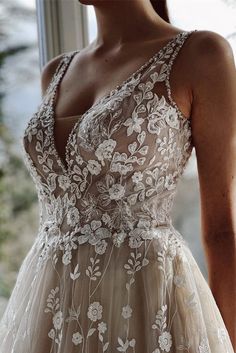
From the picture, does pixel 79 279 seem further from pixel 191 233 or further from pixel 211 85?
pixel 191 233

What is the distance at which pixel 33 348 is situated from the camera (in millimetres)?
1145

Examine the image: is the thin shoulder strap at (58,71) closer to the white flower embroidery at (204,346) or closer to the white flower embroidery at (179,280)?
the white flower embroidery at (179,280)

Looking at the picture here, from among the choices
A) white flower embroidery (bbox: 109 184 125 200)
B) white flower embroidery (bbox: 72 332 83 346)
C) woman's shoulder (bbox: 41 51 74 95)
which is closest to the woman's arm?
white flower embroidery (bbox: 109 184 125 200)

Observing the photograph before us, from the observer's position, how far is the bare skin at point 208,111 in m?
1.16

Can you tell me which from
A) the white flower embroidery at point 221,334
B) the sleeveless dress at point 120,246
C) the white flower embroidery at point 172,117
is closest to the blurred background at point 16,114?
the sleeveless dress at point 120,246

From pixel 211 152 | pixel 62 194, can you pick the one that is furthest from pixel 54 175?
pixel 211 152

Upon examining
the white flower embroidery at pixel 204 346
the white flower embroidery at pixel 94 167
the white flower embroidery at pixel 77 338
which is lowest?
the white flower embroidery at pixel 204 346

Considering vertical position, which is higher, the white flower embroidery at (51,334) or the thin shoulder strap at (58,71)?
the thin shoulder strap at (58,71)

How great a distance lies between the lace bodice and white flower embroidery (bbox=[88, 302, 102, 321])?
10cm

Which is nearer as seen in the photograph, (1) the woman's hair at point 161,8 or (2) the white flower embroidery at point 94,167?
(2) the white flower embroidery at point 94,167

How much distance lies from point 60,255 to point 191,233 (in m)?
0.50

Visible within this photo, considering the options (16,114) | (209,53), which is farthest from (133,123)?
(16,114)

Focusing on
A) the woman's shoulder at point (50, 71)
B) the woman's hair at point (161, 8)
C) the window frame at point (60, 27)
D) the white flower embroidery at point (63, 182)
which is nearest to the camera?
the white flower embroidery at point (63, 182)

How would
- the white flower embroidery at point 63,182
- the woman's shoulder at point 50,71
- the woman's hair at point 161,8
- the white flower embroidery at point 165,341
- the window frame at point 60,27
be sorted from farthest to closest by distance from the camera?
the window frame at point 60,27 < the woman's shoulder at point 50,71 < the woman's hair at point 161,8 < the white flower embroidery at point 63,182 < the white flower embroidery at point 165,341
